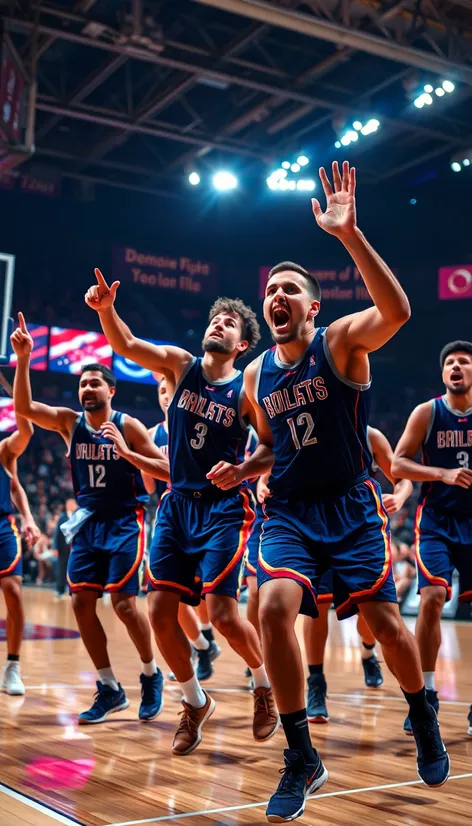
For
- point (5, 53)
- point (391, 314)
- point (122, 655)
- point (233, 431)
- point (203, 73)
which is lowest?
point (122, 655)

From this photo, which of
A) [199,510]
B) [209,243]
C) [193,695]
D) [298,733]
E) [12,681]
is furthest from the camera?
[209,243]

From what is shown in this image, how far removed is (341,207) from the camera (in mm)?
3094

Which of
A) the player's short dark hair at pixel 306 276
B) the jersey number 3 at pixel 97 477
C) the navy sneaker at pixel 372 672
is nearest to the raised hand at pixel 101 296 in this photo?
the player's short dark hair at pixel 306 276

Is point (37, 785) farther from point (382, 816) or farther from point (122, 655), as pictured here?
point (122, 655)

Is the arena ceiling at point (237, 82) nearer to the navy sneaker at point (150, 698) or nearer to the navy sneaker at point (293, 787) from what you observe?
the navy sneaker at point (150, 698)

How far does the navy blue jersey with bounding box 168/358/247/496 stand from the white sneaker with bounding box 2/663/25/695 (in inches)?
82.1

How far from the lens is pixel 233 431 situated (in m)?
4.43

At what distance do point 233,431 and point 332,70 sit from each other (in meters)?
Answer: 13.1

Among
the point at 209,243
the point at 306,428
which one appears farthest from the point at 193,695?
the point at 209,243

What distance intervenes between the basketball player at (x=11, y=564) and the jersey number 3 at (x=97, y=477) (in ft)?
2.14

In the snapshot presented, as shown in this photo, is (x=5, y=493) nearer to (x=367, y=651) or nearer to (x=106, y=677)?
(x=106, y=677)

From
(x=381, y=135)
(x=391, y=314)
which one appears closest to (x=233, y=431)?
(x=391, y=314)

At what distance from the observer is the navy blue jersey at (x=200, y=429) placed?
438 centimetres

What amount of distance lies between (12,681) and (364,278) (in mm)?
3886
